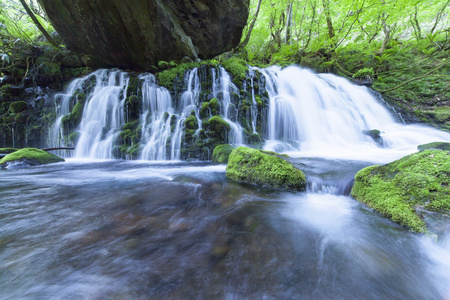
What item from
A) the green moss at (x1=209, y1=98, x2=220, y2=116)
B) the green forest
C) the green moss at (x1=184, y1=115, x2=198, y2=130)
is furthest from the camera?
the green forest

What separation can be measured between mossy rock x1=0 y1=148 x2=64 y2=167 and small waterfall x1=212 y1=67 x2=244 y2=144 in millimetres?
6838

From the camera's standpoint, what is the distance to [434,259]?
1714mm

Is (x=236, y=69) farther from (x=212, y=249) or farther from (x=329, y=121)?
(x=212, y=249)

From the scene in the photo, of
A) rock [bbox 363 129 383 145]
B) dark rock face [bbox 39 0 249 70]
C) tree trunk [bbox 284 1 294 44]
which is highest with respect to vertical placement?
tree trunk [bbox 284 1 294 44]

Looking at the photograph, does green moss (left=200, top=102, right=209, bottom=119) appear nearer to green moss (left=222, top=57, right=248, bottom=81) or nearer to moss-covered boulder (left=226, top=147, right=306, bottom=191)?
green moss (left=222, top=57, right=248, bottom=81)

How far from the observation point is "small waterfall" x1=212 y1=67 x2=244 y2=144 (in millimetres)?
7996

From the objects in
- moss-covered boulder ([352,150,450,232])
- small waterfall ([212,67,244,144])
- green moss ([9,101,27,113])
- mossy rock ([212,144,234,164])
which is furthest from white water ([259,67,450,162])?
green moss ([9,101,27,113])

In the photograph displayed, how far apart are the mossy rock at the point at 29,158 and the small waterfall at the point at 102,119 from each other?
1.58 m

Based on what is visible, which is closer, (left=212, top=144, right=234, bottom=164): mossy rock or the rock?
(left=212, top=144, right=234, bottom=164): mossy rock

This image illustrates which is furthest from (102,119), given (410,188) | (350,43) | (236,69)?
(350,43)

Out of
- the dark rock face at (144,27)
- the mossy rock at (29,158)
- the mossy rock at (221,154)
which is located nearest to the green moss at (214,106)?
the mossy rock at (221,154)

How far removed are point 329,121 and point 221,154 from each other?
6.80 metres

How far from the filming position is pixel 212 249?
1881 mm

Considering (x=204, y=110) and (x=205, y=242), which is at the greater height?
(x=204, y=110)
